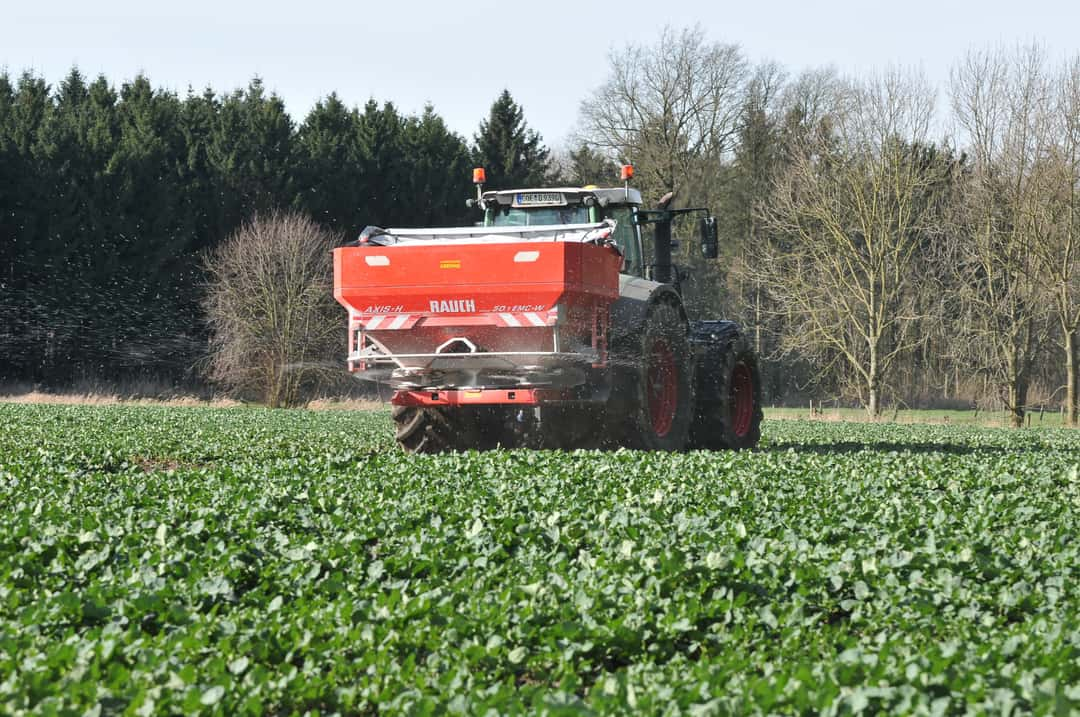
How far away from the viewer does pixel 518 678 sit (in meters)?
5.53

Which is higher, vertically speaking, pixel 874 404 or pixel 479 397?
pixel 479 397

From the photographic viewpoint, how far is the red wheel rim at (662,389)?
46.0 ft

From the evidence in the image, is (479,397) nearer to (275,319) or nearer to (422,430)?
(422,430)

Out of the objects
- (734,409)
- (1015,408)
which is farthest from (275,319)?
(734,409)

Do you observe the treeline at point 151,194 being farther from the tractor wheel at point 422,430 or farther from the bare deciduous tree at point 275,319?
the tractor wheel at point 422,430

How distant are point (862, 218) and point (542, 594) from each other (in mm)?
35904

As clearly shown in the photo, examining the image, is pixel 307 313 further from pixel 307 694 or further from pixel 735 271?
pixel 307 694

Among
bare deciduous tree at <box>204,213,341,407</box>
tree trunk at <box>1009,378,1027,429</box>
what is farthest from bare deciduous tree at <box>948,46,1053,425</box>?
bare deciduous tree at <box>204,213,341,407</box>

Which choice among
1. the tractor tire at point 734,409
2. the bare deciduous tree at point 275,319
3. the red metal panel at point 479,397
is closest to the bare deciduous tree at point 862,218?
the bare deciduous tree at point 275,319

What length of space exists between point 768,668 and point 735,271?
42.0m

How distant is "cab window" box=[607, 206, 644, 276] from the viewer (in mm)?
14562

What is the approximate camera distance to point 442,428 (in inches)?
573

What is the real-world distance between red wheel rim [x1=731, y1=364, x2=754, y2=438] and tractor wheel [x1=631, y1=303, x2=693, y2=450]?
6.04 ft

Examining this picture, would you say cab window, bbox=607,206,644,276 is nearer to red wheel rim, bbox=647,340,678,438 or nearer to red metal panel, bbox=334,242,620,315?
red wheel rim, bbox=647,340,678,438
